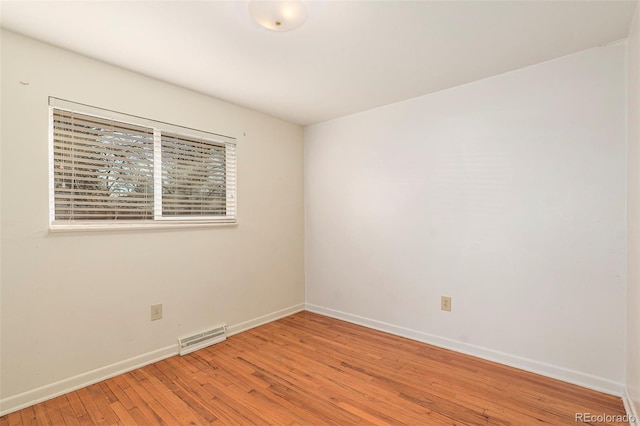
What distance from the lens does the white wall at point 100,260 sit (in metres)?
1.87

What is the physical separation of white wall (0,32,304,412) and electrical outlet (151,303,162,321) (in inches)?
1.7

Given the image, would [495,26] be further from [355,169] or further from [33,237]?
Answer: [33,237]

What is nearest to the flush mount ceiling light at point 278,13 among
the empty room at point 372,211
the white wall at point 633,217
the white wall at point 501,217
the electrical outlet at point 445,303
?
the empty room at point 372,211

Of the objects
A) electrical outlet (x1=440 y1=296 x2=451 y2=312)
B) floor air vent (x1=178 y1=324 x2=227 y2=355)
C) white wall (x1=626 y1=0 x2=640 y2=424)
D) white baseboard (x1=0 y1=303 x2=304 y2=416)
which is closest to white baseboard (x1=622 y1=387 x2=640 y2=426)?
white wall (x1=626 y1=0 x2=640 y2=424)

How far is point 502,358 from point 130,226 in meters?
3.01

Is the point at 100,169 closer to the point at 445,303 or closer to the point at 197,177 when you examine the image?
the point at 197,177

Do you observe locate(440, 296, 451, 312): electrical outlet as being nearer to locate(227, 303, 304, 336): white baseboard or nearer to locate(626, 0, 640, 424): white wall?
locate(626, 0, 640, 424): white wall

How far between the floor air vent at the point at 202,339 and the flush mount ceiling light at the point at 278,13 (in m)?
2.43

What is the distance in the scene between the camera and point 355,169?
3.36 meters

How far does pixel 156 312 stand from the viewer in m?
2.49

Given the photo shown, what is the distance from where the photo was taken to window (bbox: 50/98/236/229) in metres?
2.07

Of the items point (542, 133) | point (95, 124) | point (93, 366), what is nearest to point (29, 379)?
point (93, 366)

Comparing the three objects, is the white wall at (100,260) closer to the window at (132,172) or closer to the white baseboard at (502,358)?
the window at (132,172)

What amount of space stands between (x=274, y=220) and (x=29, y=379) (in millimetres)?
2224
